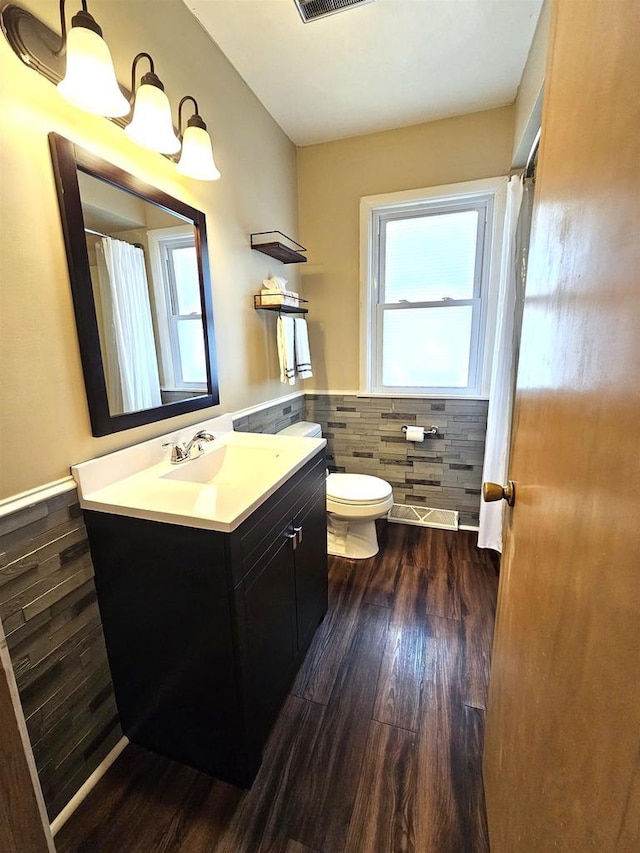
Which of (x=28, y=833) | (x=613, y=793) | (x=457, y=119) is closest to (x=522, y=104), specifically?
(x=457, y=119)

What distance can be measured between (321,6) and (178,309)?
1288 mm

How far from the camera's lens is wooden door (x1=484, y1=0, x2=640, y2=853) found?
0.36 meters

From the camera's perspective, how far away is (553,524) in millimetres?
565

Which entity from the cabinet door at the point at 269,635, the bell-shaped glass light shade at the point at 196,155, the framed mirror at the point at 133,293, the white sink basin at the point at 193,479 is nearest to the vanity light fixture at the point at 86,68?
the framed mirror at the point at 133,293

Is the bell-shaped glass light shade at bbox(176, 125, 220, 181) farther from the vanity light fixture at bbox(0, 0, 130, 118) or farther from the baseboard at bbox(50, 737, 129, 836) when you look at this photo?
the baseboard at bbox(50, 737, 129, 836)

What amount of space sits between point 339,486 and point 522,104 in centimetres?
219

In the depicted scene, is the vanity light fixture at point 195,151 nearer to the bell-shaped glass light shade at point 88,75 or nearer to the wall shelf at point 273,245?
the bell-shaped glass light shade at point 88,75

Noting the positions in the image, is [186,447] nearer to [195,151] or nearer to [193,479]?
[193,479]

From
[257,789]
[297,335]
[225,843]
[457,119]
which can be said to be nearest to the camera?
[225,843]

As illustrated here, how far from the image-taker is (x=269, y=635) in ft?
3.83

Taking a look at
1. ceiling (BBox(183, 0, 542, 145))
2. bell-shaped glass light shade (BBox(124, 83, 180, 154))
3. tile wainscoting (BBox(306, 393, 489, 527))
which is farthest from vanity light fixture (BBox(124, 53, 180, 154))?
tile wainscoting (BBox(306, 393, 489, 527))

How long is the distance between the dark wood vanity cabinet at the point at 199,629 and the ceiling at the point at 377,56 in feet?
6.23

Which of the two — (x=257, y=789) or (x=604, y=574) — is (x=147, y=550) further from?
(x=604, y=574)

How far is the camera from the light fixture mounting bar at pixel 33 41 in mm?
853
